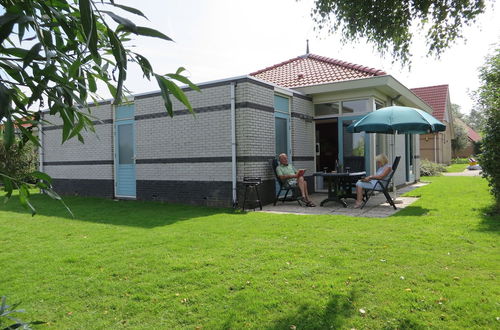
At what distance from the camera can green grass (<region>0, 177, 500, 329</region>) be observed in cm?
283

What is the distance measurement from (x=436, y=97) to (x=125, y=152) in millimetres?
27348

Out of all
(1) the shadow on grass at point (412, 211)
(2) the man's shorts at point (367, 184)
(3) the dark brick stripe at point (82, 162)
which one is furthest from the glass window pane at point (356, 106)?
(3) the dark brick stripe at point (82, 162)

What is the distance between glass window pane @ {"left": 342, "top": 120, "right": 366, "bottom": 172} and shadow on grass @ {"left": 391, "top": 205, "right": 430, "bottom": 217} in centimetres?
280

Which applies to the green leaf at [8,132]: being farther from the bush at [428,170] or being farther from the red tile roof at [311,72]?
the bush at [428,170]

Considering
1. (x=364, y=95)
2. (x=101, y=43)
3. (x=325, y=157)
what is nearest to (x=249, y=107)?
(x=364, y=95)

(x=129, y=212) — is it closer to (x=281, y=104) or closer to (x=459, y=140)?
(x=281, y=104)

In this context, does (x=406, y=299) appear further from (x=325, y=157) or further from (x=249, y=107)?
(x=325, y=157)

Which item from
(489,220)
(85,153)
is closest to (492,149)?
(489,220)

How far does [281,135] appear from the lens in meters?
9.89

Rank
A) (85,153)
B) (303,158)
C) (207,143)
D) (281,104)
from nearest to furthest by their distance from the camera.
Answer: (207,143) → (281,104) → (303,158) → (85,153)

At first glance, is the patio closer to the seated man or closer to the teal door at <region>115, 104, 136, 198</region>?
the seated man

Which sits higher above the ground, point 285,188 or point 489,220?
point 285,188

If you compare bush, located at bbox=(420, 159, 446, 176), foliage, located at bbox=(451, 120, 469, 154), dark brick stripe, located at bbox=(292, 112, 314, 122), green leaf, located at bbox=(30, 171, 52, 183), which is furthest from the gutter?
foliage, located at bbox=(451, 120, 469, 154)

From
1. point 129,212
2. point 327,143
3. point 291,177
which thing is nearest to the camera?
point 129,212
